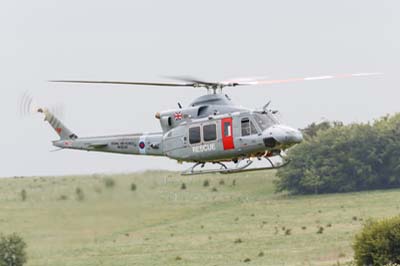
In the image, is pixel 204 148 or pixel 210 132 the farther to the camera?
pixel 204 148

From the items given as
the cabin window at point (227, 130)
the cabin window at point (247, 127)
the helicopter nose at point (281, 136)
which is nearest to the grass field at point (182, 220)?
the cabin window at point (227, 130)

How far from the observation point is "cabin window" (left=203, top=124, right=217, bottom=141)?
147 ft

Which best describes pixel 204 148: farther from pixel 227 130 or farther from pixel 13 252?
pixel 13 252

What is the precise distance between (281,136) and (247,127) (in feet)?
5.49

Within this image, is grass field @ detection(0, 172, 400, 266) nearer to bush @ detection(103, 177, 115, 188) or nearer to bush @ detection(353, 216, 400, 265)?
bush @ detection(103, 177, 115, 188)

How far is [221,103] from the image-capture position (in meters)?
45.7

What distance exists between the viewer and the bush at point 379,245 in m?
90.6

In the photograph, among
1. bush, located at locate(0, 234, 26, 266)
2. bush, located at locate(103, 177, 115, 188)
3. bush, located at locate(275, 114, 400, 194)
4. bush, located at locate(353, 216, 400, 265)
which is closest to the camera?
bush, located at locate(103, 177, 115, 188)

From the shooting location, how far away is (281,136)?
42969mm

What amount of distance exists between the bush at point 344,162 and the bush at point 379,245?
63.7 metres

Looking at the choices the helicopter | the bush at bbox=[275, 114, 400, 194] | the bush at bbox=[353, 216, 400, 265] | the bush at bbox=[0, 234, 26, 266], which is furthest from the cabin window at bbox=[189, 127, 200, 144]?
the bush at bbox=[275, 114, 400, 194]

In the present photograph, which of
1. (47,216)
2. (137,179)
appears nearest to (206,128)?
(137,179)

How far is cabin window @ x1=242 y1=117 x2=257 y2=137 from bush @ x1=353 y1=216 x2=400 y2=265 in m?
47.6

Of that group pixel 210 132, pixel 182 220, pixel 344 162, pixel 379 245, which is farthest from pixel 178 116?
pixel 344 162
